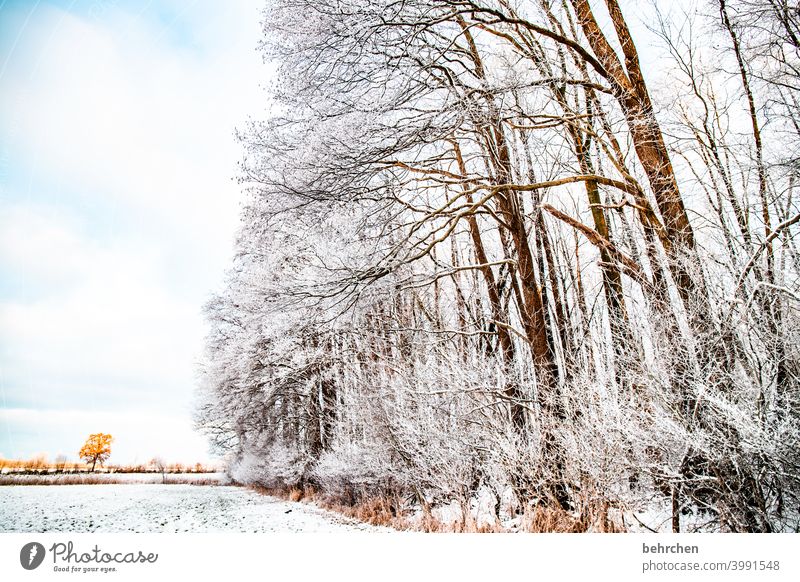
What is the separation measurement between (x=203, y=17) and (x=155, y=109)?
0.82 meters

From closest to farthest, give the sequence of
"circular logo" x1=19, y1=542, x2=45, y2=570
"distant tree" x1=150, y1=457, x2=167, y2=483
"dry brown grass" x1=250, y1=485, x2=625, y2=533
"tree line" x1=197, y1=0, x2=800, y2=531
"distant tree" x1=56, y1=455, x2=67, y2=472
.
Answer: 1. "circular logo" x1=19, y1=542, x2=45, y2=570
2. "tree line" x1=197, y1=0, x2=800, y2=531
3. "dry brown grass" x1=250, y1=485, x2=625, y2=533
4. "distant tree" x1=56, y1=455, x2=67, y2=472
5. "distant tree" x1=150, y1=457, x2=167, y2=483

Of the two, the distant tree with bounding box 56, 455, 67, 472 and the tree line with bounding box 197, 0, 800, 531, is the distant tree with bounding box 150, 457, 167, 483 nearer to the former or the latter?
the distant tree with bounding box 56, 455, 67, 472

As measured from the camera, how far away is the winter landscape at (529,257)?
8.67 feet

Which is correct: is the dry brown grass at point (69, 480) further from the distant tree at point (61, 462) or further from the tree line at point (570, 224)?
the tree line at point (570, 224)

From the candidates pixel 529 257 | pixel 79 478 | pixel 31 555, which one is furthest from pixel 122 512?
pixel 529 257

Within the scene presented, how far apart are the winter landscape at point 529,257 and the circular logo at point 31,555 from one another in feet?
0.31

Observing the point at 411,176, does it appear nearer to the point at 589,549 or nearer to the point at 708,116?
the point at 708,116

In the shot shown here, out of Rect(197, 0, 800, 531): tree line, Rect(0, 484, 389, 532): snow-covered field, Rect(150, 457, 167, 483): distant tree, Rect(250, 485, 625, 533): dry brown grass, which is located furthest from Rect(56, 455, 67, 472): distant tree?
Rect(250, 485, 625, 533): dry brown grass

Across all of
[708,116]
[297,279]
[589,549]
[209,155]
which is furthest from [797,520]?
[209,155]

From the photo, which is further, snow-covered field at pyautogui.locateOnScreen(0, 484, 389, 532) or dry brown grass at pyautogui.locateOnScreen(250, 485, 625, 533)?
dry brown grass at pyautogui.locateOnScreen(250, 485, 625, 533)

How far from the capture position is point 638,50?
12.9ft

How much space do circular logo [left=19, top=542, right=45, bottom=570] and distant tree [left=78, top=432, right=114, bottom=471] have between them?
2.31 ft

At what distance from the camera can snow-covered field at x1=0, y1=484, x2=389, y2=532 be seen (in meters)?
2.67

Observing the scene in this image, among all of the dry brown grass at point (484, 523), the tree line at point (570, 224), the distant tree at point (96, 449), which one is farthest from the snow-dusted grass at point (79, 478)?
the dry brown grass at point (484, 523)
